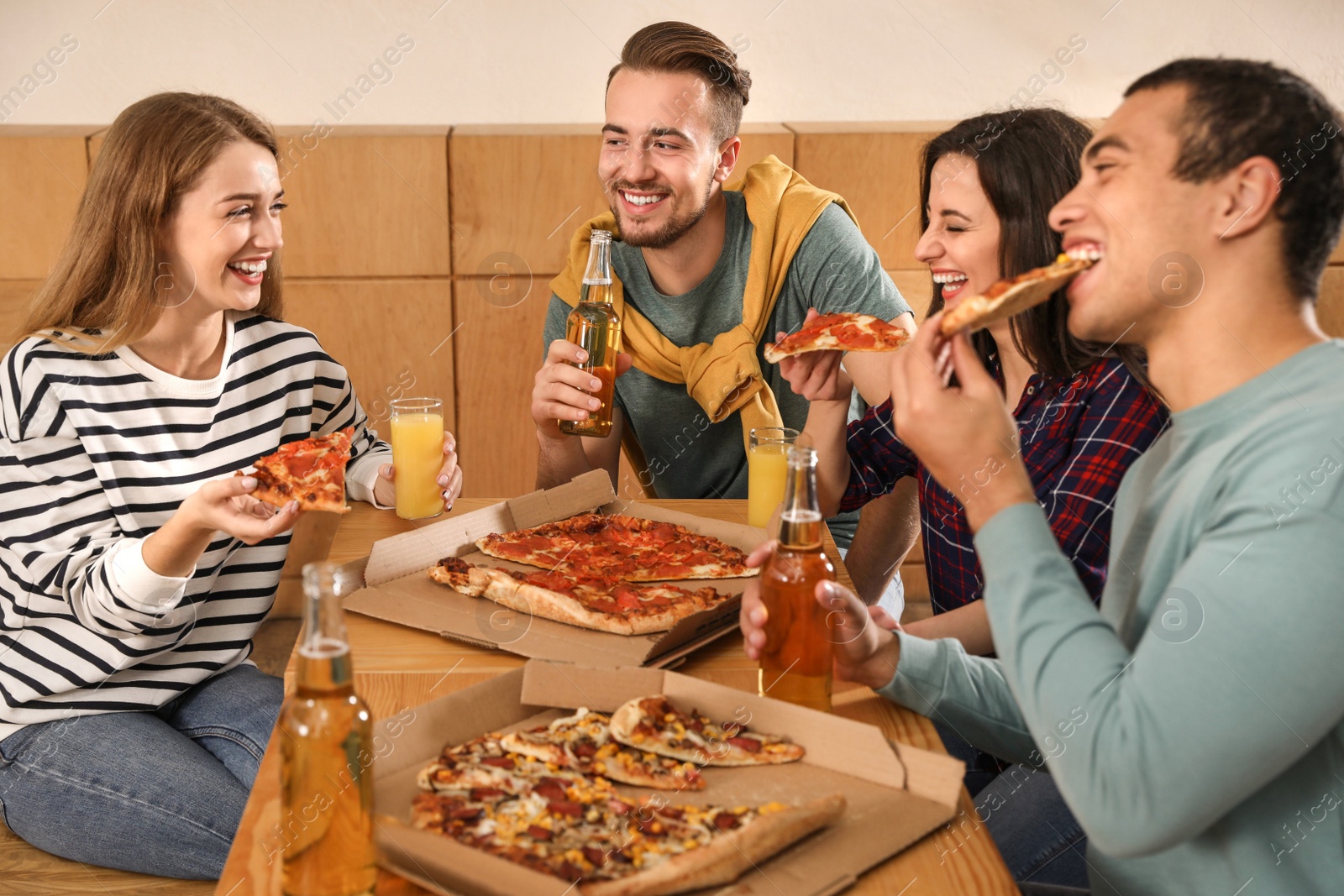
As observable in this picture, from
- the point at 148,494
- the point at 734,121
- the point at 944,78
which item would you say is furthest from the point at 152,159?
the point at 944,78

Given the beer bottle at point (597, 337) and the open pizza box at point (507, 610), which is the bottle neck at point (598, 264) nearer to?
the beer bottle at point (597, 337)

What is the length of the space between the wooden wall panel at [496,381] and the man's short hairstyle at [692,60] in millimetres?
1669

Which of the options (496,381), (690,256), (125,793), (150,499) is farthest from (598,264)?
(496,381)

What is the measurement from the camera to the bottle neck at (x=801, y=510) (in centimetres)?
124

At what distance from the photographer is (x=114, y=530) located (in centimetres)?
197

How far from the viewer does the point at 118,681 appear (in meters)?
1.93

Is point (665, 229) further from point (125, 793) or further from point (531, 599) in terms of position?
point (125, 793)

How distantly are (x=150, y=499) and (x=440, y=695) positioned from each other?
3.11 ft

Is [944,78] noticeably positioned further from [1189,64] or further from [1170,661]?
[1170,661]

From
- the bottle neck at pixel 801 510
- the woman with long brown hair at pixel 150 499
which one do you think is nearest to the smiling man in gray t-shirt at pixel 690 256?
the woman with long brown hair at pixel 150 499

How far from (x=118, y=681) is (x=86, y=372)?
565 mm

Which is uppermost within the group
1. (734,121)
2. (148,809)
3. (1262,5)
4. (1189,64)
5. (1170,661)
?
(1262,5)

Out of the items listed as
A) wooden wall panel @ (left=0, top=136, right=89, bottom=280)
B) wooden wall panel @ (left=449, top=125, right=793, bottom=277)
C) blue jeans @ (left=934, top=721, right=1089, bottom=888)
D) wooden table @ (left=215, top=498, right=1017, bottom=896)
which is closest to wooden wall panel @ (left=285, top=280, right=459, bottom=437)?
wooden wall panel @ (left=449, top=125, right=793, bottom=277)

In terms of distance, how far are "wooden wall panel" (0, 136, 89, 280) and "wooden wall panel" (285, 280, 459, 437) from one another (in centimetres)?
84
